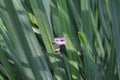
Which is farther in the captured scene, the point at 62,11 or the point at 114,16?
the point at 62,11

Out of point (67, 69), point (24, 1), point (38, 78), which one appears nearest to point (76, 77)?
point (67, 69)

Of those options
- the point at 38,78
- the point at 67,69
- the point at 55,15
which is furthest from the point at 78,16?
the point at 38,78

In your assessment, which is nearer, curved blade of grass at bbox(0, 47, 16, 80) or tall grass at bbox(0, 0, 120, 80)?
tall grass at bbox(0, 0, 120, 80)

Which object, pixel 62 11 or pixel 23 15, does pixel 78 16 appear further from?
pixel 23 15

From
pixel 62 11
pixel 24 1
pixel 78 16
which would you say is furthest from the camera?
pixel 24 1

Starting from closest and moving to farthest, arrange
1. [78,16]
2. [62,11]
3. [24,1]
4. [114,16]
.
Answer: [114,16] < [62,11] < [78,16] < [24,1]

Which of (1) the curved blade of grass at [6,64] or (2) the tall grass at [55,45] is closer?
(2) the tall grass at [55,45]

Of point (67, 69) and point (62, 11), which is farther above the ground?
point (62, 11)
